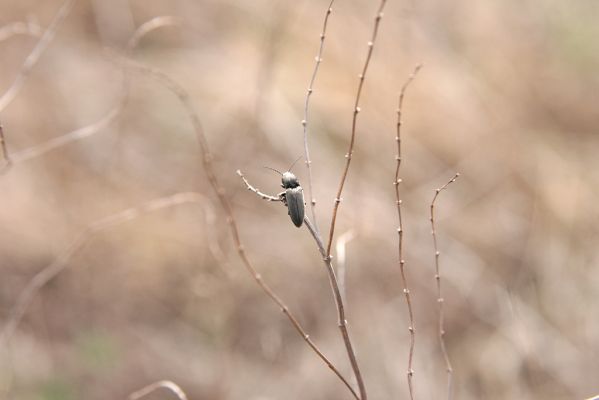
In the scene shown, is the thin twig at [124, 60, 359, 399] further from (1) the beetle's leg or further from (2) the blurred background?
(2) the blurred background

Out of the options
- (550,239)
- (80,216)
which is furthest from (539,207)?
(80,216)

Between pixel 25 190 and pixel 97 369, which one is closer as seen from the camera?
pixel 97 369

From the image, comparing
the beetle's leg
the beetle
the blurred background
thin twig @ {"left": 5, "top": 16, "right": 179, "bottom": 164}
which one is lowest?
the blurred background

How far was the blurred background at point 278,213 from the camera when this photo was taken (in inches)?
146

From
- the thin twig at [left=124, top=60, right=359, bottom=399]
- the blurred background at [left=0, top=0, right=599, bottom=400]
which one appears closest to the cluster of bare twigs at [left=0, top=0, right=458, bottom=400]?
the thin twig at [left=124, top=60, right=359, bottom=399]

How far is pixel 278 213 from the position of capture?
421 cm

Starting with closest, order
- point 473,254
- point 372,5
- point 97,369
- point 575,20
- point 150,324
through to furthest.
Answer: point 97,369 < point 150,324 < point 473,254 < point 372,5 < point 575,20

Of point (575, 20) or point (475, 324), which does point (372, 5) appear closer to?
point (575, 20)

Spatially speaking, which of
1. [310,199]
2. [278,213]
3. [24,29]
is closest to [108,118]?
[24,29]

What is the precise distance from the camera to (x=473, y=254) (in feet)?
13.7

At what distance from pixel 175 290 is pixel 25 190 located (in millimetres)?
908

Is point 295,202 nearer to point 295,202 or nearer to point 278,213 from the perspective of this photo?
point 295,202

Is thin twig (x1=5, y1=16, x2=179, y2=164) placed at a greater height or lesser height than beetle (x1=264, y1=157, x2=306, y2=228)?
lesser

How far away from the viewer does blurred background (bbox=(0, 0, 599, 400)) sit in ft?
12.2
